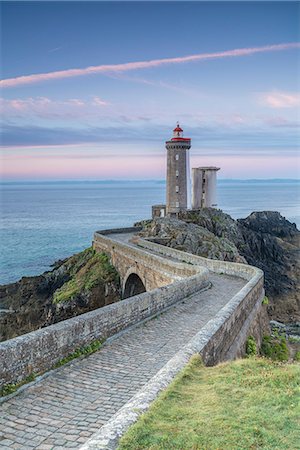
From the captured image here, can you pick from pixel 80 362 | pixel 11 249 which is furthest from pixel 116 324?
pixel 11 249

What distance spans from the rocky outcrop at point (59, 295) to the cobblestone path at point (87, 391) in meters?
17.5

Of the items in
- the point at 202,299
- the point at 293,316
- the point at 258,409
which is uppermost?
the point at 258,409

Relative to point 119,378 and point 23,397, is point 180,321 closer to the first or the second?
point 119,378

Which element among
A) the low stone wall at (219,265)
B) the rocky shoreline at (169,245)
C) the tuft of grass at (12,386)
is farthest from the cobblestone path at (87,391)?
the rocky shoreline at (169,245)

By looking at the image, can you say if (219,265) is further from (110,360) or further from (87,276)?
(87,276)

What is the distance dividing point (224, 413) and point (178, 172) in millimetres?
38867

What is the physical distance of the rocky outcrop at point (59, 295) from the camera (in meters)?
29.0

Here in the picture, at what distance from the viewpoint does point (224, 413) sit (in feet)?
17.9

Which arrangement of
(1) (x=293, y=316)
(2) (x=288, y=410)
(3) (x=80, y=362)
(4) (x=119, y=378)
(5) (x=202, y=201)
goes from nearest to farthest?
1. (2) (x=288, y=410)
2. (4) (x=119, y=378)
3. (3) (x=80, y=362)
4. (1) (x=293, y=316)
5. (5) (x=202, y=201)

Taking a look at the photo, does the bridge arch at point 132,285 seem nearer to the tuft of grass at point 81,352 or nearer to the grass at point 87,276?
the grass at point 87,276

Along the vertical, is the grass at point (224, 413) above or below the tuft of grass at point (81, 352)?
above

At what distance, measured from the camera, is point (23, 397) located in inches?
282

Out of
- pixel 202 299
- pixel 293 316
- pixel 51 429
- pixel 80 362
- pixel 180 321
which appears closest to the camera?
pixel 51 429

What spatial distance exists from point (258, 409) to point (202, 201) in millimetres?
42150
